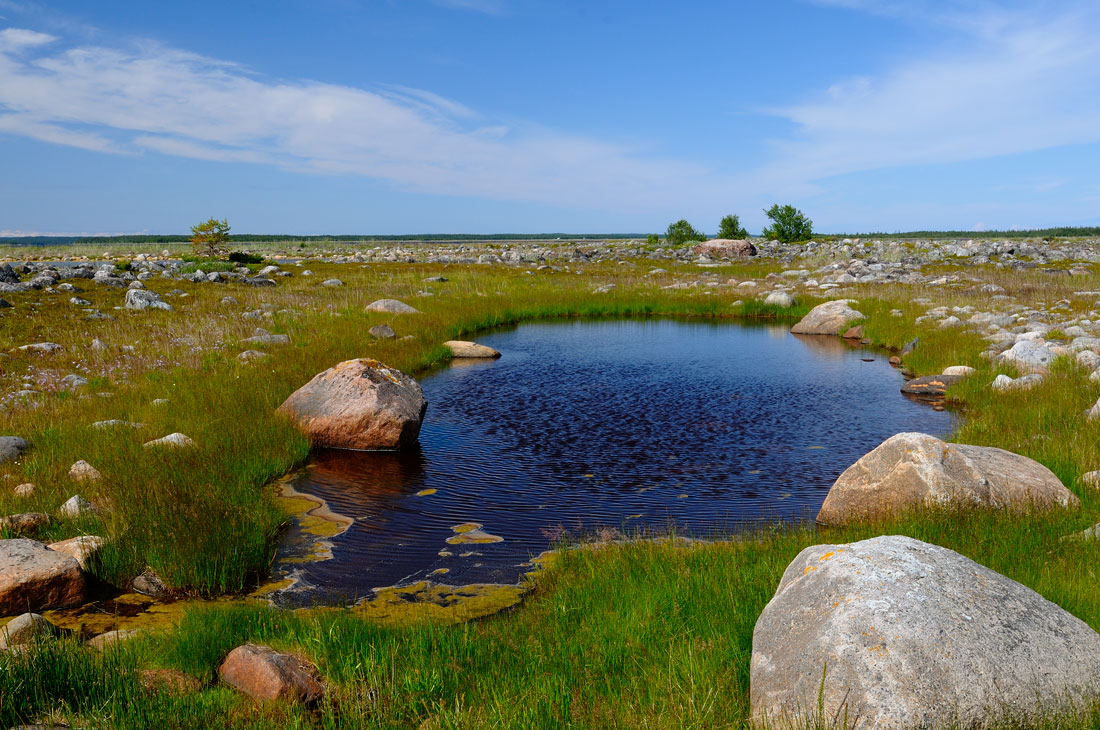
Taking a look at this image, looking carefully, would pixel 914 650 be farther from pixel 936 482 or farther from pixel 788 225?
pixel 788 225

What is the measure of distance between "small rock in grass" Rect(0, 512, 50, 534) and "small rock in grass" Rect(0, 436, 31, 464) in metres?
2.32

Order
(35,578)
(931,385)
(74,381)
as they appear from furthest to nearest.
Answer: (931,385) → (74,381) → (35,578)

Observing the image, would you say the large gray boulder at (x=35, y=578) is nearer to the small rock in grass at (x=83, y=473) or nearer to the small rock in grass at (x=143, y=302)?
the small rock in grass at (x=83, y=473)

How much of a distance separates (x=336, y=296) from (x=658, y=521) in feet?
80.2

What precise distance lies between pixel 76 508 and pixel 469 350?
14.2 meters

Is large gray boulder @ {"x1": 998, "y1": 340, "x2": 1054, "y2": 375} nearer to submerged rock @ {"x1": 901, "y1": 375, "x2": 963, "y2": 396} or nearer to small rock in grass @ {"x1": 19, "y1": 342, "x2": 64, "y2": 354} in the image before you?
submerged rock @ {"x1": 901, "y1": 375, "x2": 963, "y2": 396}

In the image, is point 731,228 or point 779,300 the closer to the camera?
point 779,300

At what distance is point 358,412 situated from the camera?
41.0 feet

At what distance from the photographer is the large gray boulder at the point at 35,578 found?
252 inches

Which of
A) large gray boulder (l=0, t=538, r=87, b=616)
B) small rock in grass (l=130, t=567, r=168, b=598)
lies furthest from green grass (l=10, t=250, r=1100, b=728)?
large gray boulder (l=0, t=538, r=87, b=616)

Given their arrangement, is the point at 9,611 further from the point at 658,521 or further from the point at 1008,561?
the point at 1008,561

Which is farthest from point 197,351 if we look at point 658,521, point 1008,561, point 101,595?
point 1008,561


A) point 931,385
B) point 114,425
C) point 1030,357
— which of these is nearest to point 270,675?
point 114,425

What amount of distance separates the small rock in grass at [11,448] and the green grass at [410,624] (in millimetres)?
392
